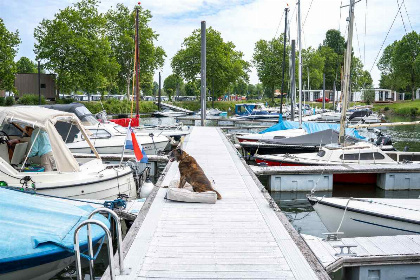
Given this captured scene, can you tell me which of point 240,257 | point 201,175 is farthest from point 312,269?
point 201,175

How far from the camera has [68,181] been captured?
453 inches

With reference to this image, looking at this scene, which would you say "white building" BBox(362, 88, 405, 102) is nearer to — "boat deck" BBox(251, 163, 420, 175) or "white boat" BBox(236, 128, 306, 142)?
"white boat" BBox(236, 128, 306, 142)

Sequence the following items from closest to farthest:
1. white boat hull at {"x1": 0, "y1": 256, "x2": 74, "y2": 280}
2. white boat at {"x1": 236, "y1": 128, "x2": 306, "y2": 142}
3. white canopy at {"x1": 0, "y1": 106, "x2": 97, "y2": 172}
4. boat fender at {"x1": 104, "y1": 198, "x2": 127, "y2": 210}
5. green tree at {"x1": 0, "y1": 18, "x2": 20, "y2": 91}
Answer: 1. white boat hull at {"x1": 0, "y1": 256, "x2": 74, "y2": 280}
2. boat fender at {"x1": 104, "y1": 198, "x2": 127, "y2": 210}
3. white canopy at {"x1": 0, "y1": 106, "x2": 97, "y2": 172}
4. white boat at {"x1": 236, "y1": 128, "x2": 306, "y2": 142}
5. green tree at {"x1": 0, "y1": 18, "x2": 20, "y2": 91}

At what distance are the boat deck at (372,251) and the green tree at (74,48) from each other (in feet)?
175

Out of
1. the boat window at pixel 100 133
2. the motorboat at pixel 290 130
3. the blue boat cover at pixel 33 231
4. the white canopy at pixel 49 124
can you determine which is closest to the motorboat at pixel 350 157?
the motorboat at pixel 290 130

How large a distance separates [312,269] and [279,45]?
82.3m

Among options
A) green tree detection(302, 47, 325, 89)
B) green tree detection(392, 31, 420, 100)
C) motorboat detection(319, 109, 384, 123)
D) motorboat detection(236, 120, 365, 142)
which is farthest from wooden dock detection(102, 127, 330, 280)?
green tree detection(302, 47, 325, 89)

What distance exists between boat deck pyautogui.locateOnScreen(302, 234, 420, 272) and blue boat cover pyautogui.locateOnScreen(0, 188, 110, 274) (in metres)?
3.99

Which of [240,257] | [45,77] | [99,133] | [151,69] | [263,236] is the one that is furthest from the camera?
[151,69]

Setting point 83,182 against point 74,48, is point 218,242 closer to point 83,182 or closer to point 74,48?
point 83,182

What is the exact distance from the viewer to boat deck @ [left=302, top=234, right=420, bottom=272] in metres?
7.37

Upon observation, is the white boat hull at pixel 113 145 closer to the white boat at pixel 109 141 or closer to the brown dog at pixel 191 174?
the white boat at pixel 109 141

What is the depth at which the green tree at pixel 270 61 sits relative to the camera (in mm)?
83500

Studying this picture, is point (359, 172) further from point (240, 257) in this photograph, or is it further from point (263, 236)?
point (240, 257)
